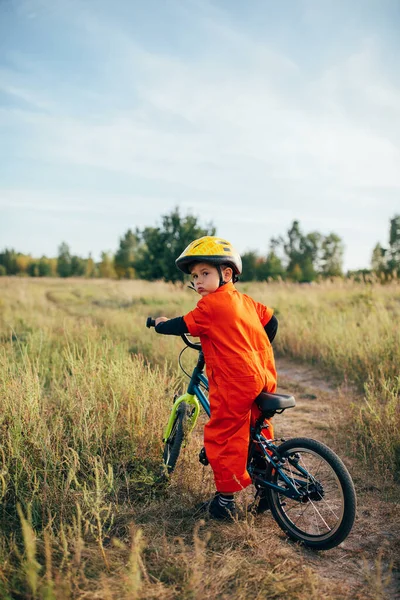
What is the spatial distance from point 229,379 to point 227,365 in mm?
89

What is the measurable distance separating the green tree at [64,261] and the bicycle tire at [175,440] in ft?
256

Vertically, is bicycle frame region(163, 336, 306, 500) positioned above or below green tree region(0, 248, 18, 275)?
below

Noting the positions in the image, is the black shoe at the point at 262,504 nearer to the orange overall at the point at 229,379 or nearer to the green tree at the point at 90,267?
the orange overall at the point at 229,379

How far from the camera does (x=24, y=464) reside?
2.97 meters

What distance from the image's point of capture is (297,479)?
2678 millimetres

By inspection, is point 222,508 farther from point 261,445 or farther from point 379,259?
point 379,259

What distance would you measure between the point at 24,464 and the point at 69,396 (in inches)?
29.7

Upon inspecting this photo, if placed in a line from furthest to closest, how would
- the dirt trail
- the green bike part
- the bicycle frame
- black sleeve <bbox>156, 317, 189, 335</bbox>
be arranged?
the green bike part
black sleeve <bbox>156, 317, 189, 335</bbox>
the bicycle frame
the dirt trail

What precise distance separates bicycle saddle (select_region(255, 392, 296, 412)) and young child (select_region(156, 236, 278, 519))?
0.05 meters

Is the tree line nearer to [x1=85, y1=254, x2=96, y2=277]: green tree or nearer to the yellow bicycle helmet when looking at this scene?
[x1=85, y1=254, x2=96, y2=277]: green tree

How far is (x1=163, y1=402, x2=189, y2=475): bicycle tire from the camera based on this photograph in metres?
3.19

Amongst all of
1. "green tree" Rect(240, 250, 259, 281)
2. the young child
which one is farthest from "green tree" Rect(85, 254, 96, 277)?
the young child

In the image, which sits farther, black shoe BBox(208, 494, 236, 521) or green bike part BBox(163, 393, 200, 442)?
green bike part BBox(163, 393, 200, 442)

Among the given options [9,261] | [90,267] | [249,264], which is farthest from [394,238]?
[9,261]
